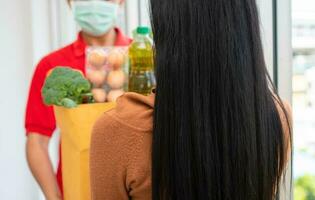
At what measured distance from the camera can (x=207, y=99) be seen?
60 cm

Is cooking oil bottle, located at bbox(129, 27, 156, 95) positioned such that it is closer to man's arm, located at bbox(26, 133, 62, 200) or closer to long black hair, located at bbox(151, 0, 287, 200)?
long black hair, located at bbox(151, 0, 287, 200)

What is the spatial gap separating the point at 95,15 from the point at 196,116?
0.81m

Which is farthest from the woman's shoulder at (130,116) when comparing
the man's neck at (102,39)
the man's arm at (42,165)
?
the man's neck at (102,39)

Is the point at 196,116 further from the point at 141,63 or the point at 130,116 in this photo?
the point at 141,63

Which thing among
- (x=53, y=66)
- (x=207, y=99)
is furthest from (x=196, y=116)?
(x=53, y=66)

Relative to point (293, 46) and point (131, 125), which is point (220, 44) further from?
point (293, 46)

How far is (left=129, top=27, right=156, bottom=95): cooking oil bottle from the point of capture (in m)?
0.85

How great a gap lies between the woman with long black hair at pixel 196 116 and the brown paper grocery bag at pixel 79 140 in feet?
0.53

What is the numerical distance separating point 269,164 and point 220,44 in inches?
10.0

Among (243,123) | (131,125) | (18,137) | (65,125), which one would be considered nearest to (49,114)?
(65,125)

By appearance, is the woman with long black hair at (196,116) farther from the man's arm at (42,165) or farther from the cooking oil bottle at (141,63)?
the man's arm at (42,165)

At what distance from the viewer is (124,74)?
0.87 m

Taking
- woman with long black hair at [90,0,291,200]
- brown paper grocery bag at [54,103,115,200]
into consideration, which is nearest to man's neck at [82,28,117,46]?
brown paper grocery bag at [54,103,115,200]

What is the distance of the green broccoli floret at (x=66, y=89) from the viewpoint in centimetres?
81
